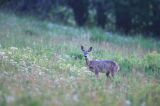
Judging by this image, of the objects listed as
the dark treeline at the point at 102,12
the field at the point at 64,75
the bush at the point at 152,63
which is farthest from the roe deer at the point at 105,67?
the dark treeline at the point at 102,12

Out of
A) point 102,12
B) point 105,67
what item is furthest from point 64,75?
point 102,12

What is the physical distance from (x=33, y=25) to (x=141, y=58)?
8901 mm

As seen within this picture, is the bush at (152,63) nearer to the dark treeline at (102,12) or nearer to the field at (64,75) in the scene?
the field at (64,75)

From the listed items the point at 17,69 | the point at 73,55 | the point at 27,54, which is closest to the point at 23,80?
the point at 17,69

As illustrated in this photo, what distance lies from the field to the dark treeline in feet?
27.8

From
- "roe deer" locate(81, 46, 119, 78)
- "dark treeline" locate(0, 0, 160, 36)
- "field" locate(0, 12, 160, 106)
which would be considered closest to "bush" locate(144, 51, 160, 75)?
"field" locate(0, 12, 160, 106)

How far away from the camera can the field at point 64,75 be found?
9.50 metres

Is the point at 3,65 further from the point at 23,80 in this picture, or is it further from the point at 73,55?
the point at 73,55

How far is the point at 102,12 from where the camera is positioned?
105 ft

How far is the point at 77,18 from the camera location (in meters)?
32.7

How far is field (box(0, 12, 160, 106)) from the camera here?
31.2ft

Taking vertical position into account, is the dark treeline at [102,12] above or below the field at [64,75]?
above

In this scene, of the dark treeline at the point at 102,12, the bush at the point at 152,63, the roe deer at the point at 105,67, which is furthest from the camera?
the dark treeline at the point at 102,12

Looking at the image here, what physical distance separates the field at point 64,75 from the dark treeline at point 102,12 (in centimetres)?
848
